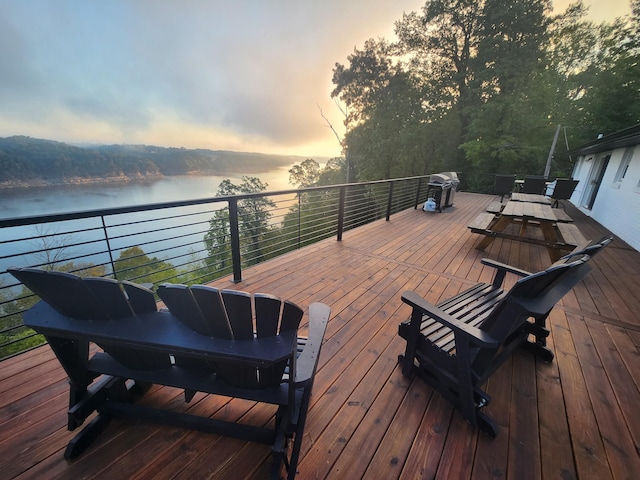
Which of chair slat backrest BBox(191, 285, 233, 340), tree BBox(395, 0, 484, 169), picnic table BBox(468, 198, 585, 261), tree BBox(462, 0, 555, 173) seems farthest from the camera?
tree BBox(395, 0, 484, 169)

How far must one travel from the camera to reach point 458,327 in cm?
113

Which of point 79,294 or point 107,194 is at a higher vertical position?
point 79,294

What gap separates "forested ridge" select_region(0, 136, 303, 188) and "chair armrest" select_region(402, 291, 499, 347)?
21.2 feet

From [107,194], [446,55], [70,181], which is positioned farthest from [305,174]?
[70,181]

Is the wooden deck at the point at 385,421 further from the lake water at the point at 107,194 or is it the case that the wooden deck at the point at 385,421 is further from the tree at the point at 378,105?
the tree at the point at 378,105

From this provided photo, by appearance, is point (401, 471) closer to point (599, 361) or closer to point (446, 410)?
point (446, 410)

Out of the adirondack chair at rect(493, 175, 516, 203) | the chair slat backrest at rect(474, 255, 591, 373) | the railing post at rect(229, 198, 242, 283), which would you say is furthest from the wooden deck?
the adirondack chair at rect(493, 175, 516, 203)

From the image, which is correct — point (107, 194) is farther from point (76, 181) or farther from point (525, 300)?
point (525, 300)

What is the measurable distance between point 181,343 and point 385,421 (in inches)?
41.8

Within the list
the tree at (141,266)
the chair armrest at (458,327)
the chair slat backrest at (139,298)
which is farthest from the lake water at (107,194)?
the chair armrest at (458,327)

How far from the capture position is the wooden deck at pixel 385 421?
1.06m

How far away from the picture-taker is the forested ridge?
5.42 m

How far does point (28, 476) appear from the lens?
99cm

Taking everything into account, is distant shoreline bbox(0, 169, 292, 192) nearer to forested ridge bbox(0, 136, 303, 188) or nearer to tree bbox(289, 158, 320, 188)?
forested ridge bbox(0, 136, 303, 188)
